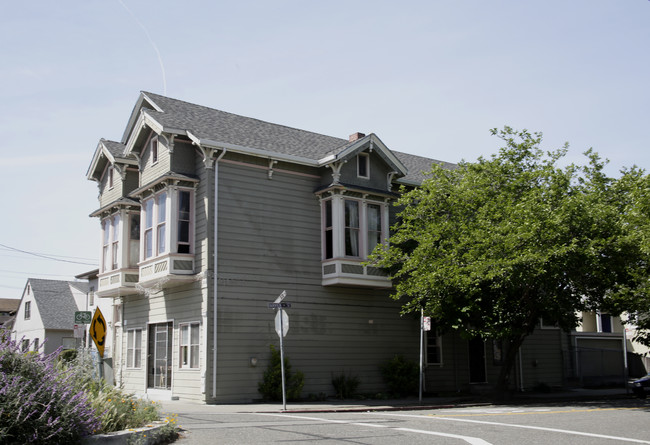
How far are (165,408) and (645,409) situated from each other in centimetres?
1312

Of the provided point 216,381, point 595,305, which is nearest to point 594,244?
point 595,305

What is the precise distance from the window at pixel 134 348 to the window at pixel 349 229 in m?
8.30

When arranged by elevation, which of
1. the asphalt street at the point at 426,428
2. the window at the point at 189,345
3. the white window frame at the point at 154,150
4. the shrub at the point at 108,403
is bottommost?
the asphalt street at the point at 426,428

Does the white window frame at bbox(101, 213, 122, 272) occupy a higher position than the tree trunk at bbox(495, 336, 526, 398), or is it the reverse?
the white window frame at bbox(101, 213, 122, 272)

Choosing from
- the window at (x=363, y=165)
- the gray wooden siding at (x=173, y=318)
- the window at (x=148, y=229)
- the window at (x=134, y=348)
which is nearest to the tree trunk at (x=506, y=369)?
the window at (x=363, y=165)

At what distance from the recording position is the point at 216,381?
68.4 feet

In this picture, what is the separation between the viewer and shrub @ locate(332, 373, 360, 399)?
2334 cm

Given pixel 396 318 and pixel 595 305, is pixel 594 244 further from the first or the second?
pixel 396 318

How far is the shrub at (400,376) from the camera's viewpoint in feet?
80.2

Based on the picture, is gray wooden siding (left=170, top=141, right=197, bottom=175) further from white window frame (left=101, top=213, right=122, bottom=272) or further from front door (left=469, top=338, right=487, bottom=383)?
front door (left=469, top=338, right=487, bottom=383)

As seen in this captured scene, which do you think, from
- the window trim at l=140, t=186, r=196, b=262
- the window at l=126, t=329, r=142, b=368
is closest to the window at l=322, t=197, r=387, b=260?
the window trim at l=140, t=186, r=196, b=262

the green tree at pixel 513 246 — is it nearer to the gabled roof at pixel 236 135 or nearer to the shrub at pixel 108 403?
the gabled roof at pixel 236 135

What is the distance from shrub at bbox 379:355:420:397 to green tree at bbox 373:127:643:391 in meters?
2.22

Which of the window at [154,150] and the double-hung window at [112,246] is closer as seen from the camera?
the window at [154,150]
